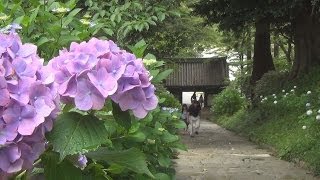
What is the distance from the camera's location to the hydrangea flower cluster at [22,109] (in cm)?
100

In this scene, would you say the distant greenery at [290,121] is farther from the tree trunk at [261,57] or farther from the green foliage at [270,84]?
the tree trunk at [261,57]

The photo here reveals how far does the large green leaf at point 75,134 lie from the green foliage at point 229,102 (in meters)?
28.3

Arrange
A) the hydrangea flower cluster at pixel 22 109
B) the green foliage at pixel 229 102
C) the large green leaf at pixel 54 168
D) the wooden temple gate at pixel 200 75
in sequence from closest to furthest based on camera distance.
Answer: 1. the hydrangea flower cluster at pixel 22 109
2. the large green leaf at pixel 54 168
3. the green foliage at pixel 229 102
4. the wooden temple gate at pixel 200 75

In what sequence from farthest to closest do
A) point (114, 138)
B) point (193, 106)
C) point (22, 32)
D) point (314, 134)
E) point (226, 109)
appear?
point (226, 109), point (193, 106), point (314, 134), point (114, 138), point (22, 32)

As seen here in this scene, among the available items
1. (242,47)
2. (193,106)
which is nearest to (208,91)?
(242,47)

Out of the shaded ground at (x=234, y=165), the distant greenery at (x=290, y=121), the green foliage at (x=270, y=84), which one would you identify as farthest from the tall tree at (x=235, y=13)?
the shaded ground at (x=234, y=165)

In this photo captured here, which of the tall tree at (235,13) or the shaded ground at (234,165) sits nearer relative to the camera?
the shaded ground at (234,165)

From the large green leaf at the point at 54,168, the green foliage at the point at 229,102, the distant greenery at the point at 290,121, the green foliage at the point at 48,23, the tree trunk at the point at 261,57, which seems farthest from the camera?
the green foliage at the point at 229,102

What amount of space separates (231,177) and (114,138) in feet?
21.8

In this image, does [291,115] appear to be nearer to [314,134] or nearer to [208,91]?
[314,134]

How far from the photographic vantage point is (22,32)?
2094mm

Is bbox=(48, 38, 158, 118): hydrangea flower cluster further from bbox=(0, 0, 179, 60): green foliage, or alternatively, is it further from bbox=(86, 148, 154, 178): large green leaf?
bbox=(0, 0, 179, 60): green foliage

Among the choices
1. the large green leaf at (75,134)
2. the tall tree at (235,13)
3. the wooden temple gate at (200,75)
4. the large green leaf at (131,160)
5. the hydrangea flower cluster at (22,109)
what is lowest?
the wooden temple gate at (200,75)

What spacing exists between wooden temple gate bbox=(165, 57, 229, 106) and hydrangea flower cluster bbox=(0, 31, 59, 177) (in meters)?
39.2
